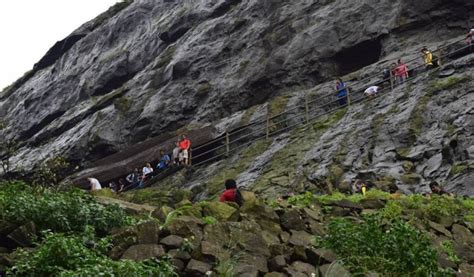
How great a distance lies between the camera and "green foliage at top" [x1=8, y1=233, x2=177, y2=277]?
758 cm

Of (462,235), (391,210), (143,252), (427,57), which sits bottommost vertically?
(427,57)

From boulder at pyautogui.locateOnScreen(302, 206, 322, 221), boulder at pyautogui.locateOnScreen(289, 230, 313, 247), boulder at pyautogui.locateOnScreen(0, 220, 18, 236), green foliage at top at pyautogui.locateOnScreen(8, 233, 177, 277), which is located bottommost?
boulder at pyautogui.locateOnScreen(302, 206, 322, 221)

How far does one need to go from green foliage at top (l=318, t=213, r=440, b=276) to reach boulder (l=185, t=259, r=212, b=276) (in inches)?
71.3

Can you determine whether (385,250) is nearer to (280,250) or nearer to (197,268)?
(280,250)

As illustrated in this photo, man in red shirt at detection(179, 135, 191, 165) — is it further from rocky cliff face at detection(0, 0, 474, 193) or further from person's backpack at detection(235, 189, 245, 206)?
person's backpack at detection(235, 189, 245, 206)

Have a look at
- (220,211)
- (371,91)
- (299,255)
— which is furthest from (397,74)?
(299,255)

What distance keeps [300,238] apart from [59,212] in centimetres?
362

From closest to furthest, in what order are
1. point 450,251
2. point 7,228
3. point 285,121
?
point 7,228
point 450,251
point 285,121

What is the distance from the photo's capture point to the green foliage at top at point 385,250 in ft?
27.5

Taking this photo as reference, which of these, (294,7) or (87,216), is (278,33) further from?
(87,216)

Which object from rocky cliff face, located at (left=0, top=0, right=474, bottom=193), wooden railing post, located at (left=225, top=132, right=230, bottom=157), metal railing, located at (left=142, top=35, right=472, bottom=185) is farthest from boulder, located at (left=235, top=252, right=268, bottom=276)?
wooden railing post, located at (left=225, top=132, right=230, bottom=157)

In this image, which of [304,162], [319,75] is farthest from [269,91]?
[304,162]

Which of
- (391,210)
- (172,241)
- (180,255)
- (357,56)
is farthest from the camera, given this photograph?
(357,56)

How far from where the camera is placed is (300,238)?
33.2 feet
